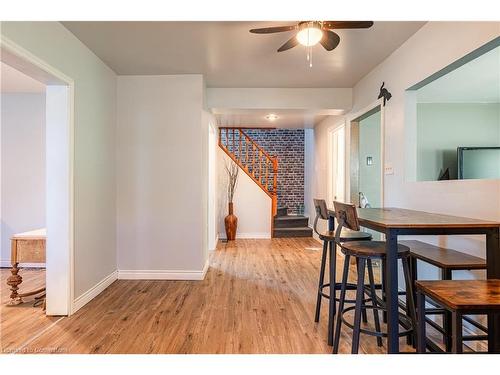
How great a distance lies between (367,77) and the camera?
12.2 feet

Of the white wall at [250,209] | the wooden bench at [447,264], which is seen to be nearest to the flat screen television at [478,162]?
the wooden bench at [447,264]

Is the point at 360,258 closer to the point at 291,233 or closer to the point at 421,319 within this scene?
the point at 421,319

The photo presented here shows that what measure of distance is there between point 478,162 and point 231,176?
430 centimetres

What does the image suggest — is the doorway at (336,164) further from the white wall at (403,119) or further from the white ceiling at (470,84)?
the white wall at (403,119)

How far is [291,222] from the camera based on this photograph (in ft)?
23.1

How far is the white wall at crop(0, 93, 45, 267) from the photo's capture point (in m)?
4.25

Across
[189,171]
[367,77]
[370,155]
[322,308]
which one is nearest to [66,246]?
[189,171]

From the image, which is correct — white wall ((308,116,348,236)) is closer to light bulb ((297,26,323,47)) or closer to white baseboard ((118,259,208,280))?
light bulb ((297,26,323,47))

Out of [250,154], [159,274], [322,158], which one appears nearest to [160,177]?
[159,274]

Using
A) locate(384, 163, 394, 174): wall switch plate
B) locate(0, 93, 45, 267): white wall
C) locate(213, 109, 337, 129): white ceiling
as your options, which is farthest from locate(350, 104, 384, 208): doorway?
locate(0, 93, 45, 267): white wall

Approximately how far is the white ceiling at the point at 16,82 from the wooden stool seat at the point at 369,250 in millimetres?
3919

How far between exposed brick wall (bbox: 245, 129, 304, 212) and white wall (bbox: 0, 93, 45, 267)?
5.24 metres
